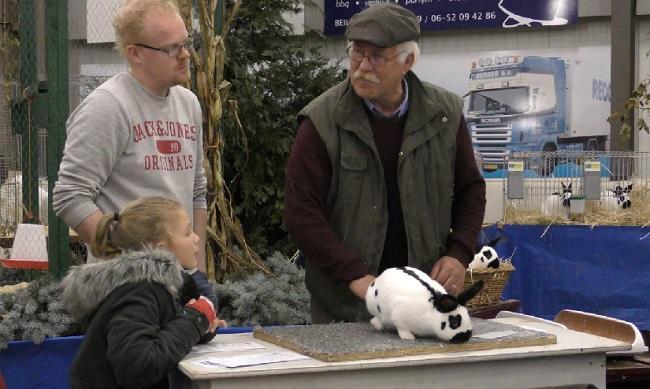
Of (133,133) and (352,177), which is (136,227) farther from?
(352,177)

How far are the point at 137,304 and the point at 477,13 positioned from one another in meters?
9.31

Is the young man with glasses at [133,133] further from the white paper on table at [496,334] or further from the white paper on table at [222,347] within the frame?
the white paper on table at [496,334]

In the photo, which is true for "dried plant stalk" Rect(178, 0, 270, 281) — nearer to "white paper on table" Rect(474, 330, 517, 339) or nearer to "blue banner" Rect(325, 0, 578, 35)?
"white paper on table" Rect(474, 330, 517, 339)

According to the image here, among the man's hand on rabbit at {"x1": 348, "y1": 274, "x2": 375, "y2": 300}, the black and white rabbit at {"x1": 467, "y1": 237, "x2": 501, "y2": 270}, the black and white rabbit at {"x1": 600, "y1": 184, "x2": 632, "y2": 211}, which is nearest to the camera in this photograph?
the man's hand on rabbit at {"x1": 348, "y1": 274, "x2": 375, "y2": 300}

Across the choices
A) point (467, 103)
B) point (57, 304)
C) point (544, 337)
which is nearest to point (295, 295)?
point (57, 304)

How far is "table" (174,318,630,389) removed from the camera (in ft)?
Answer: 7.65

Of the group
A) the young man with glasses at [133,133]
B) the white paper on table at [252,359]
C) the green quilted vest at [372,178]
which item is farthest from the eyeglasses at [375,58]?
the white paper on table at [252,359]

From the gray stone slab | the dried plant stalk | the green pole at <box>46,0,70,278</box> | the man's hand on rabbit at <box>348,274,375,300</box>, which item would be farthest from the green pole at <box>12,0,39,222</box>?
the gray stone slab

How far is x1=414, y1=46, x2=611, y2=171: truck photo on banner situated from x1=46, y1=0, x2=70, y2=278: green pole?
260 inches

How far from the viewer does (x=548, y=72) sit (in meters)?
11.0

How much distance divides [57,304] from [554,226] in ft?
12.2

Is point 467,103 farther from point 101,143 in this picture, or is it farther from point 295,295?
point 101,143

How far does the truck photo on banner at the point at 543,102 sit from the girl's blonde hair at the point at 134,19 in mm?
7920

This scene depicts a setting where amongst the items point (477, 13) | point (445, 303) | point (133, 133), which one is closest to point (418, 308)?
point (445, 303)
